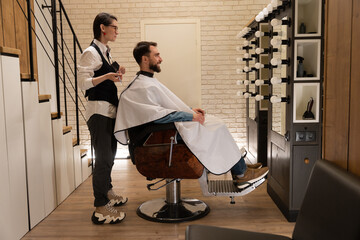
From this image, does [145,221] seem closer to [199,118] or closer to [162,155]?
[162,155]

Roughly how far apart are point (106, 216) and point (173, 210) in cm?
53

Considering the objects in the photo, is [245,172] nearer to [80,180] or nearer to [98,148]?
[98,148]

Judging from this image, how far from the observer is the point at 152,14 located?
5230mm

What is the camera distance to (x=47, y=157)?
9.51 ft

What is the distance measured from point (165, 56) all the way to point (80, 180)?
2.33m

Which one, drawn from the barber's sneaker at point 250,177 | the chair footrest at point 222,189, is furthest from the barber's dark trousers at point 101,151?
the barber's sneaker at point 250,177

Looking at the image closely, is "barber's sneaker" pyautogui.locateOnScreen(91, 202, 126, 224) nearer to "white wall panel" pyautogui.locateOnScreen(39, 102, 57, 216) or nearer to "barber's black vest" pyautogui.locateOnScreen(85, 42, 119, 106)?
"white wall panel" pyautogui.locateOnScreen(39, 102, 57, 216)

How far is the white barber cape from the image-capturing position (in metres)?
2.52

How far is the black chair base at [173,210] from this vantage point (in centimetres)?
280

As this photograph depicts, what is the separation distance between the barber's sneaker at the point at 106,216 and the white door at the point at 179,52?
2778mm

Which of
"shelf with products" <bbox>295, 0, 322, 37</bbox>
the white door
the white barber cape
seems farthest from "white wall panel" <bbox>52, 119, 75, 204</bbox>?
the white door

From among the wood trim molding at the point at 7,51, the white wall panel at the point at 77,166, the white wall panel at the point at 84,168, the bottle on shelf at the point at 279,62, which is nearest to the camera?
the wood trim molding at the point at 7,51

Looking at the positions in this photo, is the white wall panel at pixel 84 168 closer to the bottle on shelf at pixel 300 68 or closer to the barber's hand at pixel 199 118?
the barber's hand at pixel 199 118

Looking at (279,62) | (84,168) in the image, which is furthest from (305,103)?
(84,168)
